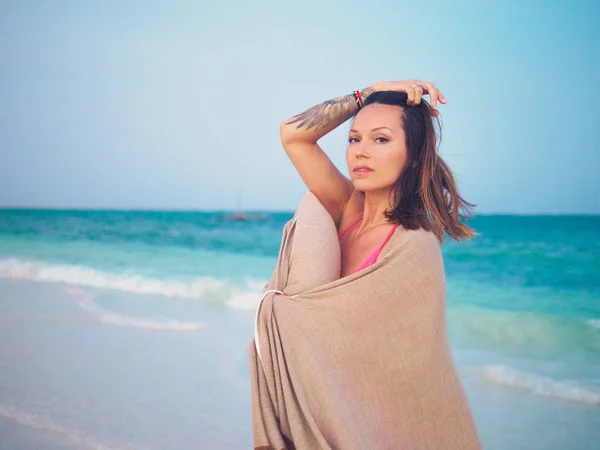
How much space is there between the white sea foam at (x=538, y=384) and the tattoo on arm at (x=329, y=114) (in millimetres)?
4309

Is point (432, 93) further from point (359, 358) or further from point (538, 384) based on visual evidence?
point (538, 384)

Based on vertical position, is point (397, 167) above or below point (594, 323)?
above

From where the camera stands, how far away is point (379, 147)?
2.23 meters

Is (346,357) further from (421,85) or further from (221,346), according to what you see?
(221,346)

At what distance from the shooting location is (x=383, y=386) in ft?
6.66

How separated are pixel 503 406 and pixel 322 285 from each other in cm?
386

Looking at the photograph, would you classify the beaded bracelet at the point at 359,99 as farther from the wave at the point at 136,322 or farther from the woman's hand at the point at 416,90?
the wave at the point at 136,322

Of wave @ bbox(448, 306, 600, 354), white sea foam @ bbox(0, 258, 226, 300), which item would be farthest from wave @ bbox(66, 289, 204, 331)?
wave @ bbox(448, 306, 600, 354)

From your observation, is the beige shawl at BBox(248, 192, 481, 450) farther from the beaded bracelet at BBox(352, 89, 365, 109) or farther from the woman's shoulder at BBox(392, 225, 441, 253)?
the beaded bracelet at BBox(352, 89, 365, 109)

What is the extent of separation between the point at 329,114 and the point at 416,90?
365 millimetres

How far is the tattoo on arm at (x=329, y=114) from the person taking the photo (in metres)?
2.41

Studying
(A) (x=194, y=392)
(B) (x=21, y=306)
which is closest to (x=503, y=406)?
(A) (x=194, y=392)

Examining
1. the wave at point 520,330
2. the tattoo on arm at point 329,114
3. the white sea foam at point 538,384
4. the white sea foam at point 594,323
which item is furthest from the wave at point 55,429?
the white sea foam at point 594,323

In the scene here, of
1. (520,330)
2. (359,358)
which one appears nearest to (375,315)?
(359,358)
